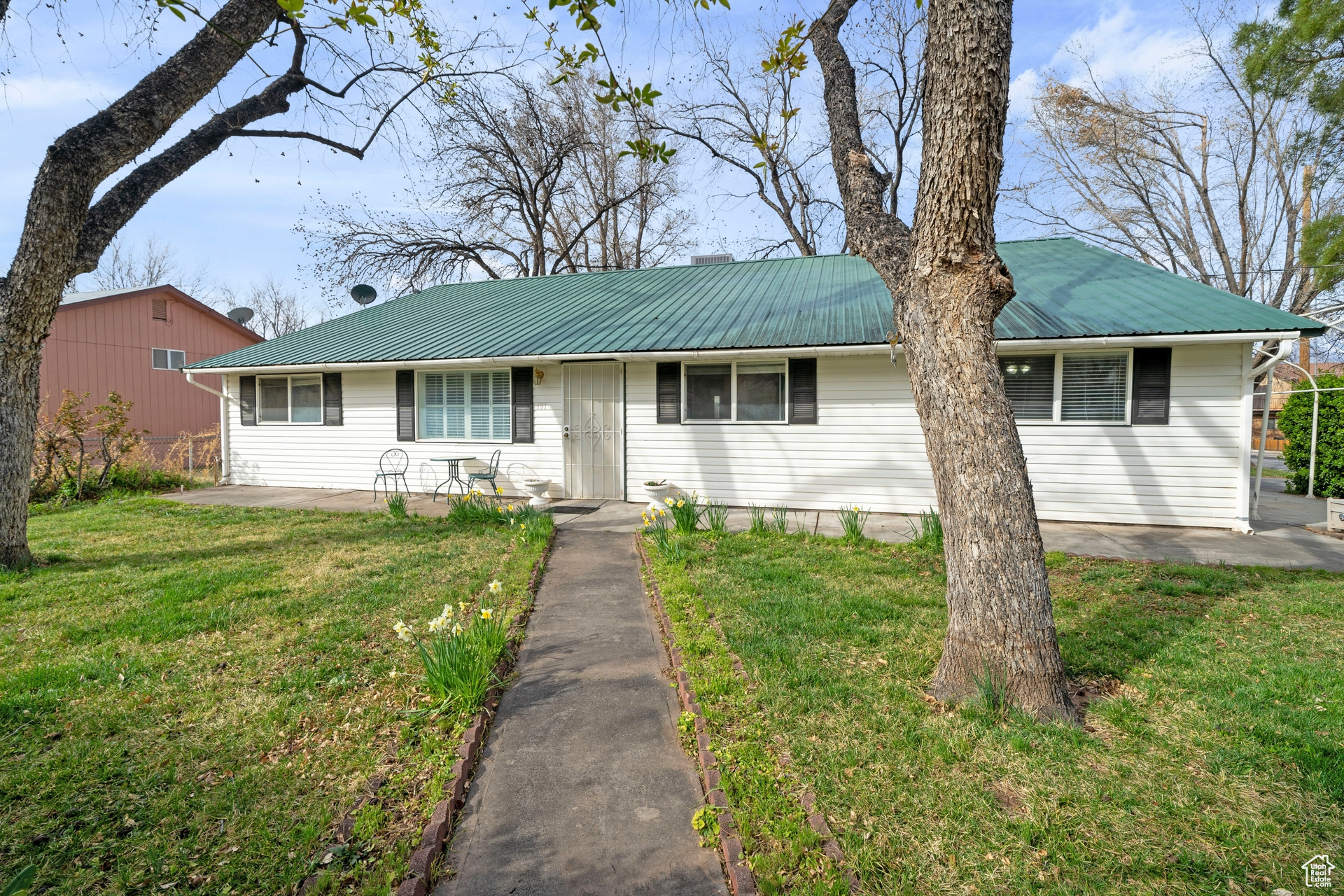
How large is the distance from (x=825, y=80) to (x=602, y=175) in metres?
21.2

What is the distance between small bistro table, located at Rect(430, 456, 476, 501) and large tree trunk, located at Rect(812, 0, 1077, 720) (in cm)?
816

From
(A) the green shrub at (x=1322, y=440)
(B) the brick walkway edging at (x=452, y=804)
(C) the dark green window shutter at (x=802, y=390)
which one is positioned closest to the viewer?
(B) the brick walkway edging at (x=452, y=804)

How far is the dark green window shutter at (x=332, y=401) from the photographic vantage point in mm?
11766

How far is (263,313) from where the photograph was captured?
Result: 40.1 m

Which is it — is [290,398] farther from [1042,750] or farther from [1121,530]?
[1121,530]

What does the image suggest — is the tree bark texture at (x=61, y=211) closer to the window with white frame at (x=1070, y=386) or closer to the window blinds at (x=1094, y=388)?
the window with white frame at (x=1070, y=386)

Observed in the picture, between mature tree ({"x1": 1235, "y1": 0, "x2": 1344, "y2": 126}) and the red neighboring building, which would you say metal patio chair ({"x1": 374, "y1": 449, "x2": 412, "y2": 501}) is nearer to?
the red neighboring building

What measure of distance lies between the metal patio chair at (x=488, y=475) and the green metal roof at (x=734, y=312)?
1.84 meters

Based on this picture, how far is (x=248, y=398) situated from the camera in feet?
40.7

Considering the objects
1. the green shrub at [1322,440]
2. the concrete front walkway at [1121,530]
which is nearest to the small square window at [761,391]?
the concrete front walkway at [1121,530]

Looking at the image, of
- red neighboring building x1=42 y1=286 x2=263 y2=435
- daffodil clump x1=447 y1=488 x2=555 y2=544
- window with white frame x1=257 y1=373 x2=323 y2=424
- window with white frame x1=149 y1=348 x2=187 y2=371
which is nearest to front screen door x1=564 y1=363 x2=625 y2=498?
daffodil clump x1=447 y1=488 x2=555 y2=544

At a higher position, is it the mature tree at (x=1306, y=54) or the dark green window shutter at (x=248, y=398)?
the mature tree at (x=1306, y=54)

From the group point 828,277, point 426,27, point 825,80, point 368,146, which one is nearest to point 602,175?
point 828,277

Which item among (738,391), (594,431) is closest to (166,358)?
(594,431)
